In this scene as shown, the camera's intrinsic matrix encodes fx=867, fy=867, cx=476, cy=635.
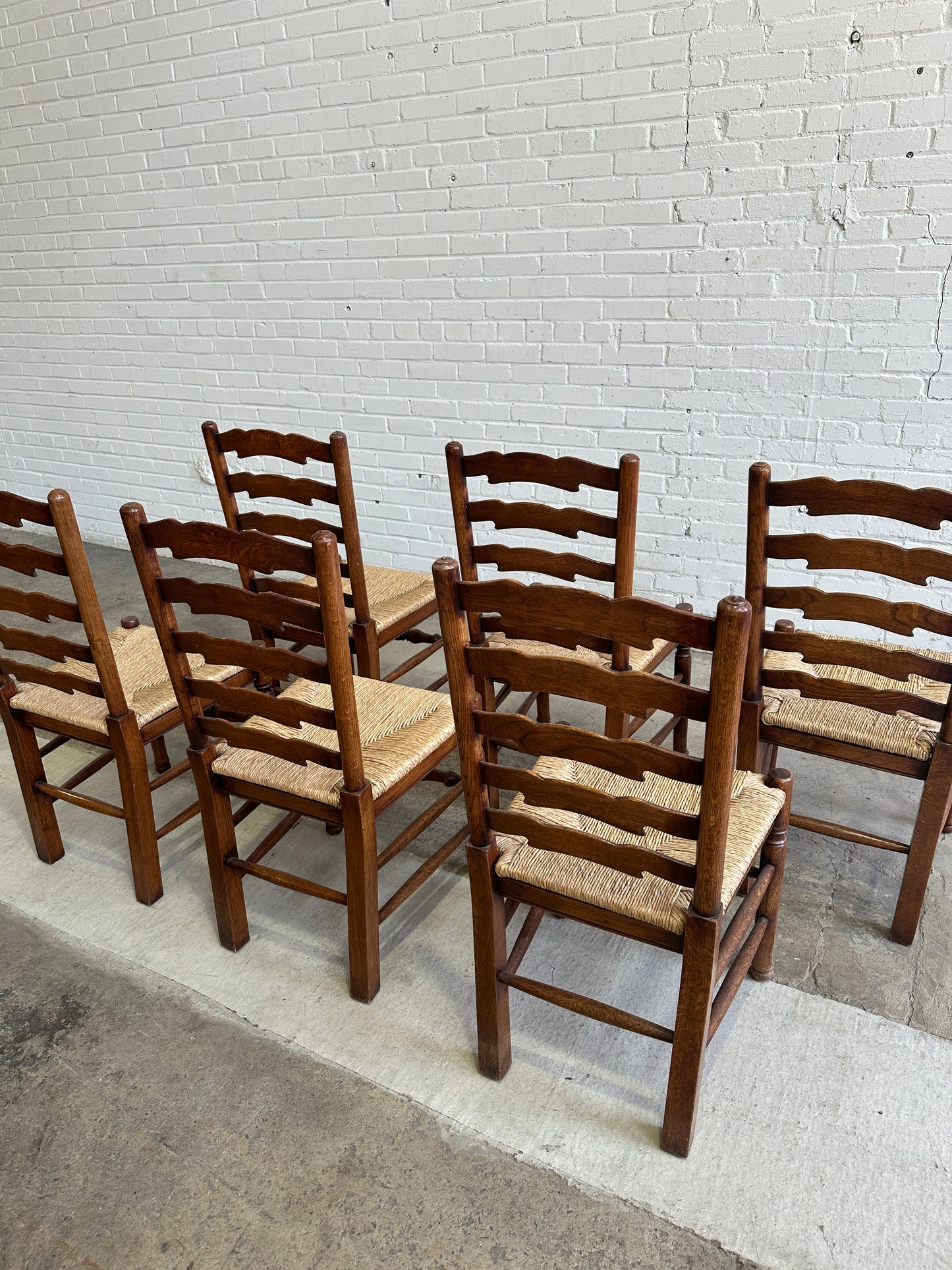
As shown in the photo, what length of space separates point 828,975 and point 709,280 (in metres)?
2.05

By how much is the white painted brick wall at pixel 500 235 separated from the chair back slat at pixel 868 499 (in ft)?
3.83

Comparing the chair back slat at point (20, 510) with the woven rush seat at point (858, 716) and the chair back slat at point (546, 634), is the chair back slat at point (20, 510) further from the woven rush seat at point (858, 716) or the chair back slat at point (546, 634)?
the woven rush seat at point (858, 716)

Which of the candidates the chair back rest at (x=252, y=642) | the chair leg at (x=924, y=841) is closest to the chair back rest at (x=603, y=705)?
the chair back rest at (x=252, y=642)

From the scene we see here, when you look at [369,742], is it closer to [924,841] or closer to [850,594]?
[850,594]

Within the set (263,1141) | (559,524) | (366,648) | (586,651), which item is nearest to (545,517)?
(559,524)

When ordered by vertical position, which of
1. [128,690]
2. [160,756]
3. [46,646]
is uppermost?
[46,646]

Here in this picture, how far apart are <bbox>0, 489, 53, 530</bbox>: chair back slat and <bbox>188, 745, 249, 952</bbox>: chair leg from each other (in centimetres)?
54

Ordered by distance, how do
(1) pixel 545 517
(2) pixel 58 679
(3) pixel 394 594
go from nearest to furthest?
(2) pixel 58 679 < (1) pixel 545 517 < (3) pixel 394 594

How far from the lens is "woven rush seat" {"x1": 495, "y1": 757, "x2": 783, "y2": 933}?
1316 mm

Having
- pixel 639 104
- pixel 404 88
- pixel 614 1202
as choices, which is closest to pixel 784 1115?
pixel 614 1202

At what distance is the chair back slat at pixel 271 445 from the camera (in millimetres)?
2312

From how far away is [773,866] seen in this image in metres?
1.54

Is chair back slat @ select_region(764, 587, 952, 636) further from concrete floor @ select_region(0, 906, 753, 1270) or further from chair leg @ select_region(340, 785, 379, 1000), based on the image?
concrete floor @ select_region(0, 906, 753, 1270)

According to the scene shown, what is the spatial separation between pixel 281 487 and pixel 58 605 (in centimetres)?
74
